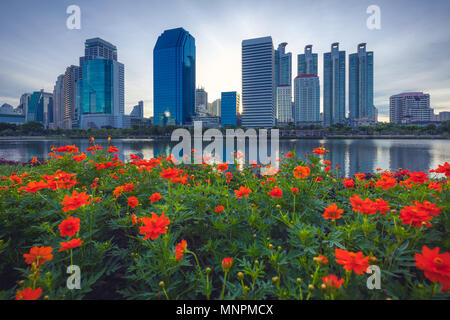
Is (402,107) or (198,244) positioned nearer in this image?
(198,244)

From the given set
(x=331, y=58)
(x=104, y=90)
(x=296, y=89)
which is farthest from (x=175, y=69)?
(x=331, y=58)

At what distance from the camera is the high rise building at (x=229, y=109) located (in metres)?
110

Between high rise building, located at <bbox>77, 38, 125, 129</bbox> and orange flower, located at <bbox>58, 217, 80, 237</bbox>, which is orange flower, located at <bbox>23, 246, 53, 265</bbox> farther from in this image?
high rise building, located at <bbox>77, 38, 125, 129</bbox>

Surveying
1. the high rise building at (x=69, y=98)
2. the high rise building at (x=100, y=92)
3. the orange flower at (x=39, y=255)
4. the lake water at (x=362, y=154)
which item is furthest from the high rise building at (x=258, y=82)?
the high rise building at (x=69, y=98)

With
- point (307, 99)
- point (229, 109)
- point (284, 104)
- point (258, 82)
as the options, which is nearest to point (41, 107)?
point (229, 109)

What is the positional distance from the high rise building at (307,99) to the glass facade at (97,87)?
286 ft

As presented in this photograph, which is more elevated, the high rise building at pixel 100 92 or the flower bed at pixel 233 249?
the high rise building at pixel 100 92

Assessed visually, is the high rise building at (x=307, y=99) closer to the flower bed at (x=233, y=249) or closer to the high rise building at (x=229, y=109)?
the high rise building at (x=229, y=109)

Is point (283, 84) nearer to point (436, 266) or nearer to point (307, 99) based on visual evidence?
point (307, 99)

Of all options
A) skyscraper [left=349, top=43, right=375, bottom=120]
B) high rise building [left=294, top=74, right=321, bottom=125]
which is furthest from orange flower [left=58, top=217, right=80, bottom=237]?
high rise building [left=294, top=74, right=321, bottom=125]

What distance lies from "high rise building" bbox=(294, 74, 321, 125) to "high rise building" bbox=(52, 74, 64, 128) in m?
134
